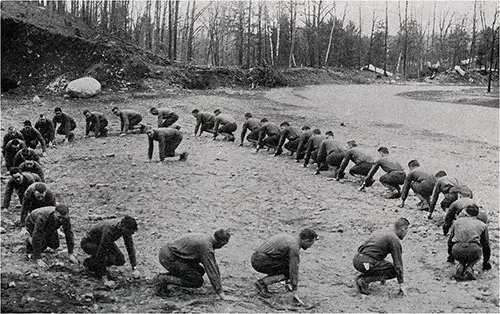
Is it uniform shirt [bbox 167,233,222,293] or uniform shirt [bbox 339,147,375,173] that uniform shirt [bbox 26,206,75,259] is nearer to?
uniform shirt [bbox 167,233,222,293]

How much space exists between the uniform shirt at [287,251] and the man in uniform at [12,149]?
25.4 feet

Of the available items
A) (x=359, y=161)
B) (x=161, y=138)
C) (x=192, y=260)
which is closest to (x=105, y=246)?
(x=192, y=260)

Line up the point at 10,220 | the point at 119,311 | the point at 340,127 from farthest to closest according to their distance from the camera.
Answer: the point at 340,127 < the point at 10,220 < the point at 119,311

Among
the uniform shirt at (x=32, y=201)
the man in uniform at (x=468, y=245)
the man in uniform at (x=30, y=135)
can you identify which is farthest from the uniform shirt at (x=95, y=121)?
the man in uniform at (x=468, y=245)

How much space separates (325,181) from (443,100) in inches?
868

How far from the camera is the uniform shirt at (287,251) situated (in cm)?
659

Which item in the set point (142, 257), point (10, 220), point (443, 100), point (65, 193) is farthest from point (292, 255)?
point (443, 100)

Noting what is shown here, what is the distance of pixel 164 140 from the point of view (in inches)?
528

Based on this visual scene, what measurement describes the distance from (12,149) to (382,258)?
9.01m

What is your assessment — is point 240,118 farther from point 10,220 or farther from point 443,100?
point 443,100

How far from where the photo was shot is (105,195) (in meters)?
11.2

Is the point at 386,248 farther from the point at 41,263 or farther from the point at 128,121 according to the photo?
the point at 128,121

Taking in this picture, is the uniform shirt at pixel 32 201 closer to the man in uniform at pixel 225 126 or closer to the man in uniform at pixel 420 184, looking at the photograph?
the man in uniform at pixel 420 184

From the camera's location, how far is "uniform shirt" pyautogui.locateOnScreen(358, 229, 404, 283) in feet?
22.5
